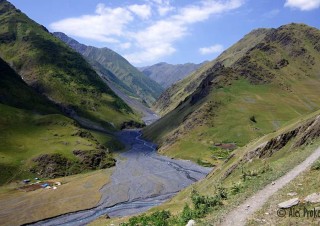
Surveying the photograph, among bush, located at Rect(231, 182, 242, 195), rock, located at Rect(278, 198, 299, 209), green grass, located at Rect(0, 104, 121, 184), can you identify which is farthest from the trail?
rock, located at Rect(278, 198, 299, 209)

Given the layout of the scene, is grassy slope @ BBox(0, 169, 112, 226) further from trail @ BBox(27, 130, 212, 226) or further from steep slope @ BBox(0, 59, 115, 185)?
steep slope @ BBox(0, 59, 115, 185)

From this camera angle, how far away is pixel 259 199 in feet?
98.6

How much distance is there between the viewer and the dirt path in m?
26.9

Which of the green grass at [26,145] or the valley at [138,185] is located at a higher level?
the green grass at [26,145]

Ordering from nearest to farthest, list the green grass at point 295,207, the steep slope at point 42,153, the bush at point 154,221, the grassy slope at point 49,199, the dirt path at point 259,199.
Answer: the green grass at point 295,207
the dirt path at point 259,199
the bush at point 154,221
the grassy slope at point 49,199
the steep slope at point 42,153

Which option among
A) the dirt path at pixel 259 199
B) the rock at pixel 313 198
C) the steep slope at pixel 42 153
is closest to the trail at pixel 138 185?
the steep slope at pixel 42 153

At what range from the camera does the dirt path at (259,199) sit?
26925 mm

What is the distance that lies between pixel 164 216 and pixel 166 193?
8602 cm

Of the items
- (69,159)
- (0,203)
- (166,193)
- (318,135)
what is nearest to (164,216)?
(318,135)

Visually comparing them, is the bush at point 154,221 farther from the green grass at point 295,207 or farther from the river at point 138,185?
the river at point 138,185

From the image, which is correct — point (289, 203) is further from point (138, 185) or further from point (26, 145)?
point (26, 145)

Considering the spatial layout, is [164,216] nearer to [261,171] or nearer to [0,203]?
[261,171]

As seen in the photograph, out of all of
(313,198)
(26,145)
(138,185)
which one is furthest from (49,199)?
(313,198)

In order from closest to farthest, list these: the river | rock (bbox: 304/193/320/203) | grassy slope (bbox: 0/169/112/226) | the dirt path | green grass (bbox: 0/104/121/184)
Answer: rock (bbox: 304/193/320/203) → the dirt path → the river → grassy slope (bbox: 0/169/112/226) → green grass (bbox: 0/104/121/184)
